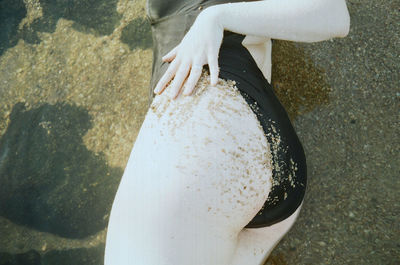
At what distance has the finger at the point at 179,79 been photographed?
1.01 metres

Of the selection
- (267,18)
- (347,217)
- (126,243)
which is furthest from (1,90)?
(347,217)

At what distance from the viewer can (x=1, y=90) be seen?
2.14m

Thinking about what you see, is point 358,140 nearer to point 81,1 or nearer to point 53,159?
point 53,159

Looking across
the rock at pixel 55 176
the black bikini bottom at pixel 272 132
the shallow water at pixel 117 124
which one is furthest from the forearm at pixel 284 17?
the rock at pixel 55 176

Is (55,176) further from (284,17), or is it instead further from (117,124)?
(284,17)

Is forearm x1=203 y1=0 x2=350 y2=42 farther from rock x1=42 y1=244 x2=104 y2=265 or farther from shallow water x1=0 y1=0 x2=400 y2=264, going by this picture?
rock x1=42 y1=244 x2=104 y2=265

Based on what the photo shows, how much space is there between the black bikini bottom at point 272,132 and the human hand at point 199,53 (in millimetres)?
69

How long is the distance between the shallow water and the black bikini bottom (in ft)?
2.17

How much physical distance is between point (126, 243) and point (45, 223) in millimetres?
1252

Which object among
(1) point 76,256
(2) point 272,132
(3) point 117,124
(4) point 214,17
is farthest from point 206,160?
(1) point 76,256

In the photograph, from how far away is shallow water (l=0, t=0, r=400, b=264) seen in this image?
1635mm

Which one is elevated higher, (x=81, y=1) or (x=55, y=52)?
(x=81, y=1)

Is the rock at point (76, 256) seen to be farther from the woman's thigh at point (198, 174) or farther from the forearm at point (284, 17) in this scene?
the forearm at point (284, 17)

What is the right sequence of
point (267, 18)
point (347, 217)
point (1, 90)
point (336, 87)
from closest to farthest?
point (267, 18) < point (347, 217) < point (336, 87) < point (1, 90)
